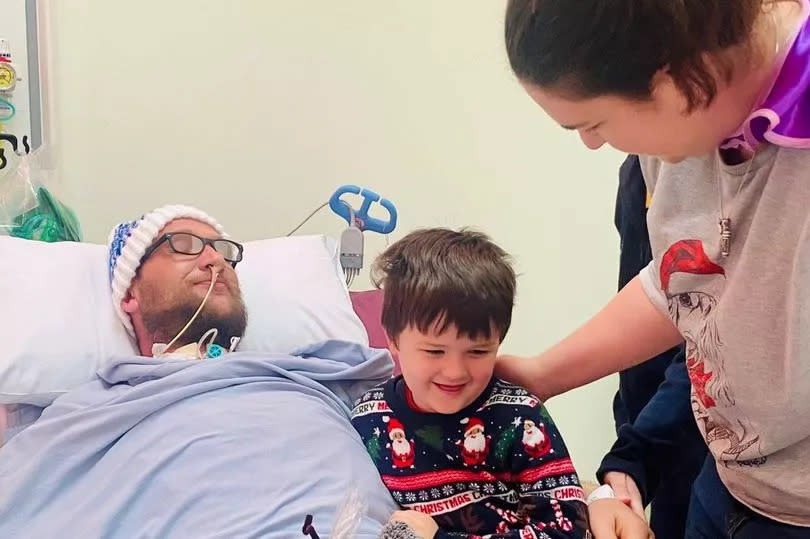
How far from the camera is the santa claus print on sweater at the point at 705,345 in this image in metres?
0.93

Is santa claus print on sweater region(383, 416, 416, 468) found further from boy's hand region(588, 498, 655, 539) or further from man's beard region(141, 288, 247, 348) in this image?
man's beard region(141, 288, 247, 348)

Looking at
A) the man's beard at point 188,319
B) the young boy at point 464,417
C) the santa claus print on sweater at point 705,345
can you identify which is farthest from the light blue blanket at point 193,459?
the santa claus print on sweater at point 705,345

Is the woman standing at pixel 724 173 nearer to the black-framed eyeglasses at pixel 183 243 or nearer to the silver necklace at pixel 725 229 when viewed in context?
the silver necklace at pixel 725 229

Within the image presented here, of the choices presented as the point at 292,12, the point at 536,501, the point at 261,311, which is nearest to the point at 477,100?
the point at 292,12

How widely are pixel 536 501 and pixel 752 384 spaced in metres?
0.37

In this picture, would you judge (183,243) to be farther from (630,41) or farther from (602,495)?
(630,41)

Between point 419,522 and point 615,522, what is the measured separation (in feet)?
0.93

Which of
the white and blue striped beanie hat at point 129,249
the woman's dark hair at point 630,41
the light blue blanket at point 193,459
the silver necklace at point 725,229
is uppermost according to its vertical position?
the woman's dark hair at point 630,41

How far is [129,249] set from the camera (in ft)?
5.98

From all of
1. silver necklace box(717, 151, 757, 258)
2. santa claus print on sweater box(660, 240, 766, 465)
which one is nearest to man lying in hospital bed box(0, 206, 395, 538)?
santa claus print on sweater box(660, 240, 766, 465)

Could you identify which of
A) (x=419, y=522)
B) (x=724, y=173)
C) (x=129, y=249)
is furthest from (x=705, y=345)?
(x=129, y=249)

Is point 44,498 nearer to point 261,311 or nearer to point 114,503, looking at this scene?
point 114,503

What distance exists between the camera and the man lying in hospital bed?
120 centimetres

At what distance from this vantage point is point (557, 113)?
80 centimetres
